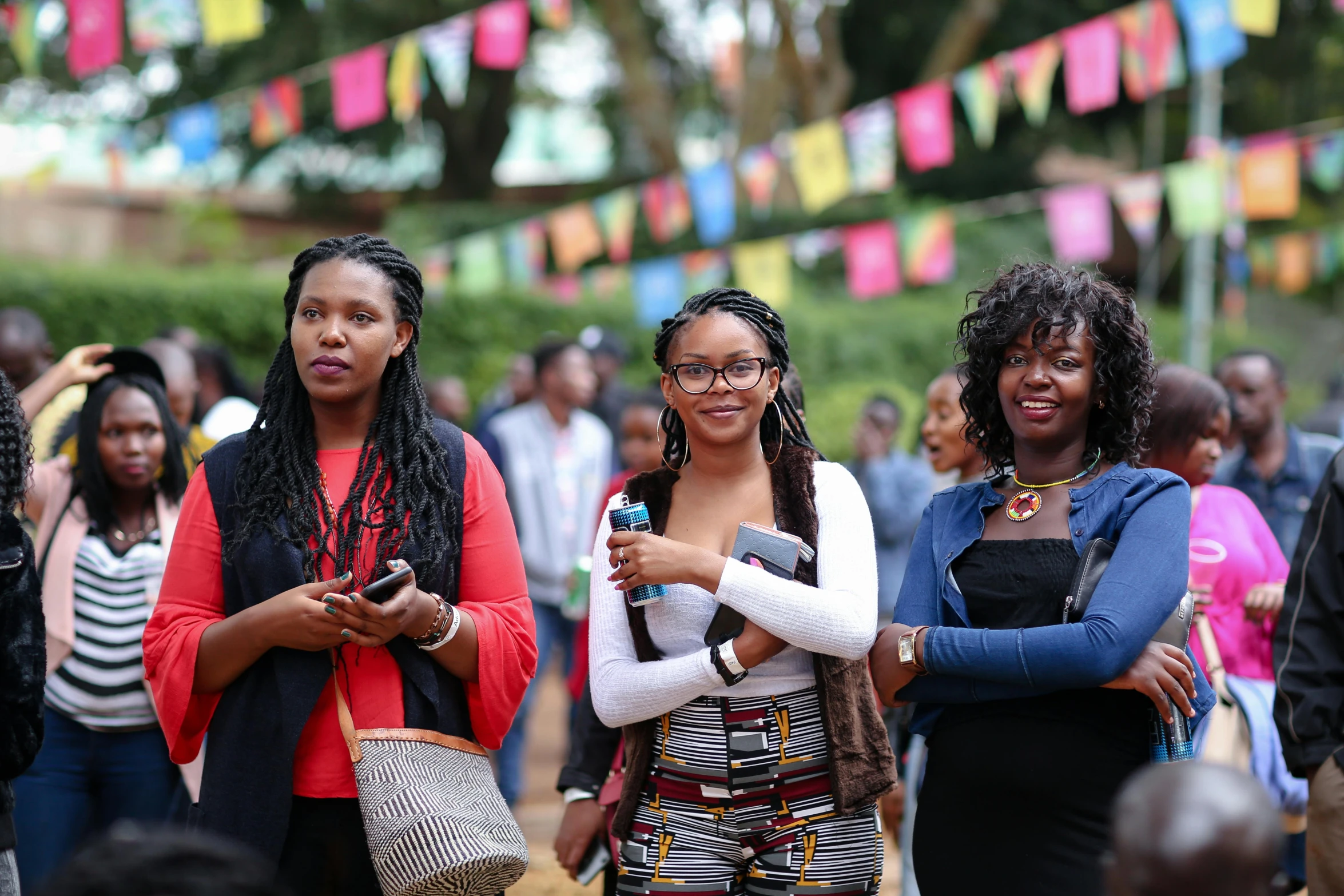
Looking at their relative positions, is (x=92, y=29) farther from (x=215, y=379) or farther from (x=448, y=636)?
(x=448, y=636)

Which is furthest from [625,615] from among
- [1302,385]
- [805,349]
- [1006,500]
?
[1302,385]

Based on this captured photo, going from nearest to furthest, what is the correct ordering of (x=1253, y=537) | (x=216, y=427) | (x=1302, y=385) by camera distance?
1. (x=1253, y=537)
2. (x=216, y=427)
3. (x=1302, y=385)

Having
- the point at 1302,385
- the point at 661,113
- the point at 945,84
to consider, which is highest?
the point at 661,113

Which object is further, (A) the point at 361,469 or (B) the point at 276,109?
(B) the point at 276,109

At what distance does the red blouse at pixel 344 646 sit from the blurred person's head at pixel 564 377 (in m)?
4.29

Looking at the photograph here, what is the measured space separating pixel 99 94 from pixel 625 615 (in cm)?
2145

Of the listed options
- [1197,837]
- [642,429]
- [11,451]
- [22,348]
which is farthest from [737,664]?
[22,348]

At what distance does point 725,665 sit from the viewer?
111 inches

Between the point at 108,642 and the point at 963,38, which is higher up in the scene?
the point at 963,38

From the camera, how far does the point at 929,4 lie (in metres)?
22.3

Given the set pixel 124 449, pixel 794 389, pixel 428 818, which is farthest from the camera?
pixel 124 449

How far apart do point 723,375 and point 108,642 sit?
209 centimetres

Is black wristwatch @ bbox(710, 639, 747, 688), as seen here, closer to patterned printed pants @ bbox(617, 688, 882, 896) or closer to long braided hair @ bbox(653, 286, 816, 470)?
patterned printed pants @ bbox(617, 688, 882, 896)

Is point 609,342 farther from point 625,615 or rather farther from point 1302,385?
point 1302,385
